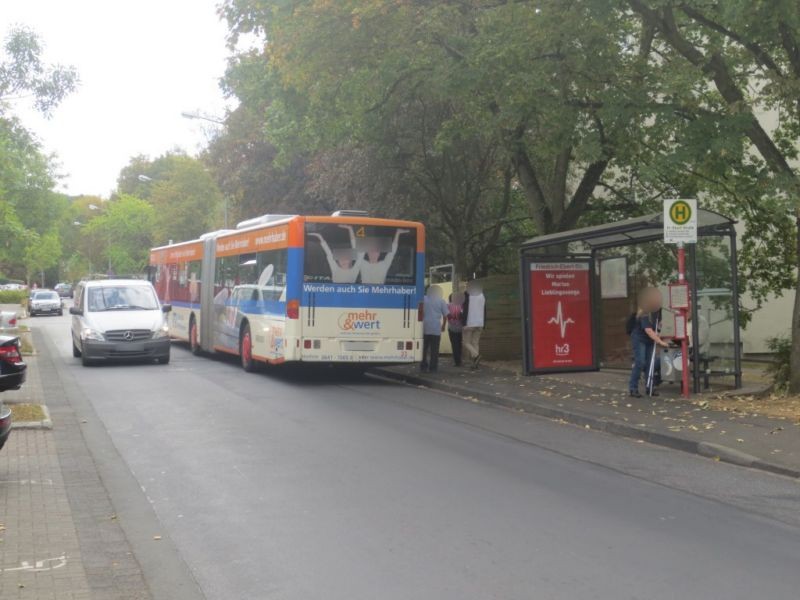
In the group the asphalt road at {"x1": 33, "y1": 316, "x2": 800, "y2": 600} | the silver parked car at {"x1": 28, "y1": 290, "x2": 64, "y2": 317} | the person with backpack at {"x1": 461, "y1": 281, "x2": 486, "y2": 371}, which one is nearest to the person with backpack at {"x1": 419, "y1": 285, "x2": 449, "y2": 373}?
the person with backpack at {"x1": 461, "y1": 281, "x2": 486, "y2": 371}

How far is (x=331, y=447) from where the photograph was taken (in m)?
Answer: 10.8

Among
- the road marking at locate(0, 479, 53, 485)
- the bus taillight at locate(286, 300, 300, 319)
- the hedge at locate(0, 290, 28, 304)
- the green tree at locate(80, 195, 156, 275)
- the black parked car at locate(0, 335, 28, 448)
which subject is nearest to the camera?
the road marking at locate(0, 479, 53, 485)

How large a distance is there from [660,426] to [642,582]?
650 cm

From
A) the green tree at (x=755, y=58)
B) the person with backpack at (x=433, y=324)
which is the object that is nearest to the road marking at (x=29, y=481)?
the green tree at (x=755, y=58)

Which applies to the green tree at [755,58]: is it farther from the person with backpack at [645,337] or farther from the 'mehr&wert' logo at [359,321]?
the 'mehr&wert' logo at [359,321]

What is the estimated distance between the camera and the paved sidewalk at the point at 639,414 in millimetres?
10578

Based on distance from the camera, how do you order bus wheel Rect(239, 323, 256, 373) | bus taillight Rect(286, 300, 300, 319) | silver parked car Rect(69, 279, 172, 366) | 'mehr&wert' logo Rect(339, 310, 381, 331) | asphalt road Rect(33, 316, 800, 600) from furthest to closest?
1. silver parked car Rect(69, 279, 172, 366)
2. bus wheel Rect(239, 323, 256, 373)
3. 'mehr&wert' logo Rect(339, 310, 381, 331)
4. bus taillight Rect(286, 300, 300, 319)
5. asphalt road Rect(33, 316, 800, 600)

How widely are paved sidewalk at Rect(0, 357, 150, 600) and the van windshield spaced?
1092 centimetres

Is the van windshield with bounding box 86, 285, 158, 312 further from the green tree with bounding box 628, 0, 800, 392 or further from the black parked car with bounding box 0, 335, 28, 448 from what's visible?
the green tree with bounding box 628, 0, 800, 392

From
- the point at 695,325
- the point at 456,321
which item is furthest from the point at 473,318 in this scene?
the point at 695,325

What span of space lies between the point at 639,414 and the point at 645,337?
196 centimetres

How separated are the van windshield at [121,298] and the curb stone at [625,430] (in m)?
7.46

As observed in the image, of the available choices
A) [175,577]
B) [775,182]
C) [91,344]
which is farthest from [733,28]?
[91,344]

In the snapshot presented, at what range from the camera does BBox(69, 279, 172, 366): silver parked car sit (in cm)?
2044
